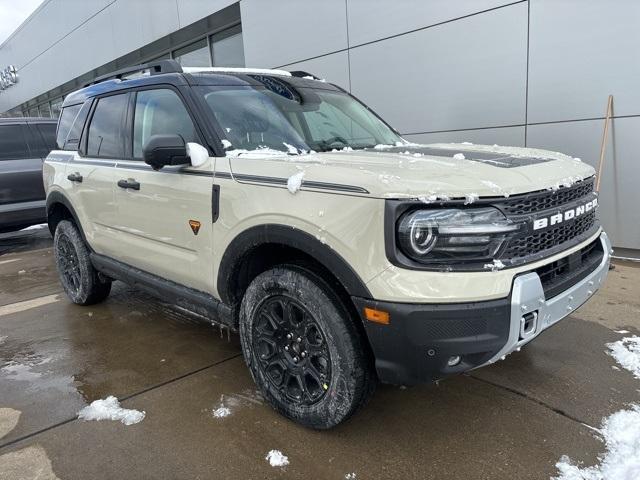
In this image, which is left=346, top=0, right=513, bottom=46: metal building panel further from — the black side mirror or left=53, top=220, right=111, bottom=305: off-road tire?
left=53, top=220, right=111, bottom=305: off-road tire

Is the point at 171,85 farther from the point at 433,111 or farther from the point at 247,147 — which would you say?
the point at 433,111

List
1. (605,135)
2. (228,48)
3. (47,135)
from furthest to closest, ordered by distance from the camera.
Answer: (228,48) → (47,135) → (605,135)

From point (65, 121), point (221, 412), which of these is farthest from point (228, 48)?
point (221, 412)

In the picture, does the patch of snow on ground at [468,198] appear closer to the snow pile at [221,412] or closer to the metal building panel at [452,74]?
the snow pile at [221,412]

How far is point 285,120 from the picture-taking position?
313 cm

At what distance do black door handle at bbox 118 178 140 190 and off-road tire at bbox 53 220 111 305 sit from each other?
1218mm

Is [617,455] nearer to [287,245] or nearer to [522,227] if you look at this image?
[522,227]

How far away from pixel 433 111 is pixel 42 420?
6168 millimetres

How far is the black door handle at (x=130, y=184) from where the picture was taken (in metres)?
3.43

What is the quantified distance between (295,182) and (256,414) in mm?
1365

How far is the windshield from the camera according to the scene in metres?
2.97

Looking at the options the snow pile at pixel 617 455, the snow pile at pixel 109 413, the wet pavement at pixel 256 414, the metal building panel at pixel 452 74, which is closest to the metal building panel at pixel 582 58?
the metal building panel at pixel 452 74

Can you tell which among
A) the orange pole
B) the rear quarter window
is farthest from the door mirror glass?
the orange pole

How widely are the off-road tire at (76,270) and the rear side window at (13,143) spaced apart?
3837 millimetres
